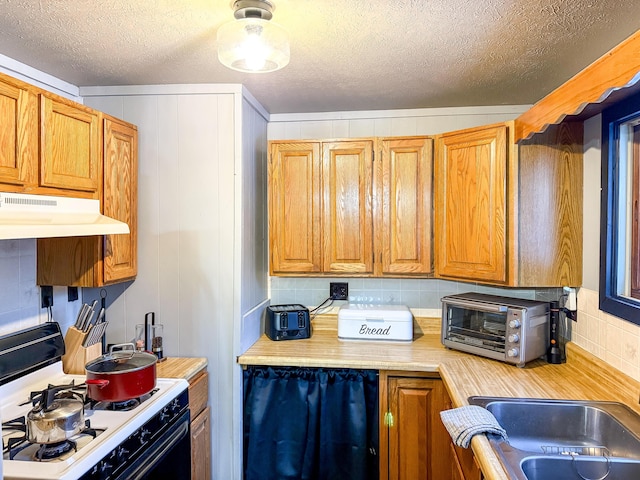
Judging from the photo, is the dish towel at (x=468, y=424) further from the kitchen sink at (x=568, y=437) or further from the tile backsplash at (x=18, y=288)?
the tile backsplash at (x=18, y=288)

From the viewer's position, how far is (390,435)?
85.0 inches

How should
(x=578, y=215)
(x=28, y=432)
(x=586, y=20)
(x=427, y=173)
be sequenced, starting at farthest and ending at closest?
(x=427, y=173), (x=578, y=215), (x=586, y=20), (x=28, y=432)

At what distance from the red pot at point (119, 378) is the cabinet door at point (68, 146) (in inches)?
29.2

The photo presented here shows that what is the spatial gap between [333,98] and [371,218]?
71cm

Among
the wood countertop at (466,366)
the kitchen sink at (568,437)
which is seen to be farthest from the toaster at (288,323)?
the kitchen sink at (568,437)

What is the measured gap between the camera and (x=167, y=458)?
1730mm

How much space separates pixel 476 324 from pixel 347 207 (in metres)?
0.93

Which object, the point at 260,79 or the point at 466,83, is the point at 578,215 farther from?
the point at 260,79

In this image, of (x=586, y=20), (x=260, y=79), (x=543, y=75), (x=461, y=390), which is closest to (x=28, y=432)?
(x=461, y=390)

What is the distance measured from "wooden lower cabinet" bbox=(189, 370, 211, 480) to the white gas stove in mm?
179

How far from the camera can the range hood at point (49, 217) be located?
1.39 metres

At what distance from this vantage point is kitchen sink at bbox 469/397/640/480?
1279 mm

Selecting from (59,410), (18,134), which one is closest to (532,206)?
(59,410)

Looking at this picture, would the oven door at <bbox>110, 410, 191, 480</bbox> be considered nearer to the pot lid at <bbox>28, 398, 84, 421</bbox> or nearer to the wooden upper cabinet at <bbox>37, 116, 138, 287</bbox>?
the pot lid at <bbox>28, 398, 84, 421</bbox>
